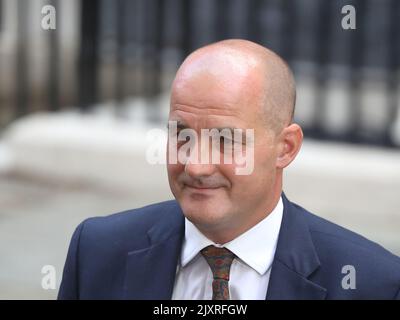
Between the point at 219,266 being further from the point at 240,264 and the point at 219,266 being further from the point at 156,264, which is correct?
the point at 156,264

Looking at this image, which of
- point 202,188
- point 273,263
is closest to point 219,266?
point 273,263

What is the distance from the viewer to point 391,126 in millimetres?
8281

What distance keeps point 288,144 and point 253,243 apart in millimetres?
259

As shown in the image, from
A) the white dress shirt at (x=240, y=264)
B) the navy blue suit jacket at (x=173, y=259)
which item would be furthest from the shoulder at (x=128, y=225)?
the white dress shirt at (x=240, y=264)

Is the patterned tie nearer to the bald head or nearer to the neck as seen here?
the neck

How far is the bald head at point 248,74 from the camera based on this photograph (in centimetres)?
249

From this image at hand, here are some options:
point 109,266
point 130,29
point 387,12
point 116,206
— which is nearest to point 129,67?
point 130,29

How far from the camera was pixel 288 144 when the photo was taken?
265cm

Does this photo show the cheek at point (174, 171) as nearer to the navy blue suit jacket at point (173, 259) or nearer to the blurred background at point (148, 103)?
the navy blue suit jacket at point (173, 259)

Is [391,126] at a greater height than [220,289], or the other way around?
[220,289]

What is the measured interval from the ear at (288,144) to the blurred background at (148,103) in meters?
4.69

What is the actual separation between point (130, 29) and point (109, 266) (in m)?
6.22
